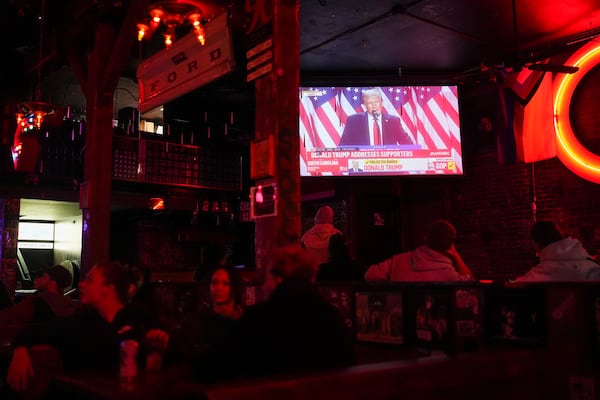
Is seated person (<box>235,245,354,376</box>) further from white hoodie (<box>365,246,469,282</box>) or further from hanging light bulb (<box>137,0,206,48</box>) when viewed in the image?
hanging light bulb (<box>137,0,206,48</box>)

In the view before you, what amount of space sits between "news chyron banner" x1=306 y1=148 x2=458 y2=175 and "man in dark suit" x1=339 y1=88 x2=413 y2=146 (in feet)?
0.44

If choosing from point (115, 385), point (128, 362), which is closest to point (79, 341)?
point (128, 362)

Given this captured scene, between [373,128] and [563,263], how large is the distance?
4.86 metres

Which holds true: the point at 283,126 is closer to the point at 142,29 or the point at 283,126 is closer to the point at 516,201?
the point at 142,29

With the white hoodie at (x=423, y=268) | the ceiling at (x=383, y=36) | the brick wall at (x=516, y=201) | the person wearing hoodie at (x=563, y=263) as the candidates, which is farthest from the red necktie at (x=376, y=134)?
the person wearing hoodie at (x=563, y=263)

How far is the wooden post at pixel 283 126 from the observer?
150 inches

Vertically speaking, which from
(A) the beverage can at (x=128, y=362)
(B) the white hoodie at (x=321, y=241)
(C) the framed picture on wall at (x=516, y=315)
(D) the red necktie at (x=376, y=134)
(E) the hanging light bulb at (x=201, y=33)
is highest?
(D) the red necktie at (x=376, y=134)

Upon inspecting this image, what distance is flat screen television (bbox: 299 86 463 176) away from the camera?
851cm

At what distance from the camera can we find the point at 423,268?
429 centimetres

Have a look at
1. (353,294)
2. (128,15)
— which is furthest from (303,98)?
(353,294)

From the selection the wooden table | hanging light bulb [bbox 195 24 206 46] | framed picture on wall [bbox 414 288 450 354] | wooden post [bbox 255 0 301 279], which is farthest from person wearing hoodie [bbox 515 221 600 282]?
hanging light bulb [bbox 195 24 206 46]

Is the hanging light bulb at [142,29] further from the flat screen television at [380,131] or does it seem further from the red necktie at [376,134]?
the red necktie at [376,134]

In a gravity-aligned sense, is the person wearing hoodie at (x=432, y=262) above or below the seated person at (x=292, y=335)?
above


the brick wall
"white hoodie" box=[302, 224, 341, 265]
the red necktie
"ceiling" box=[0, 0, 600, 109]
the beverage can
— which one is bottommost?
the beverage can
